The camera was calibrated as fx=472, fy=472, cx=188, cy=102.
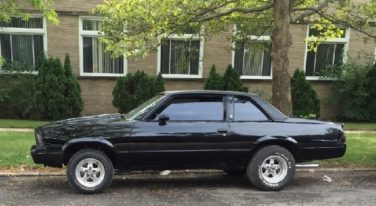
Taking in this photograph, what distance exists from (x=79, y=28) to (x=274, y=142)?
10524 mm

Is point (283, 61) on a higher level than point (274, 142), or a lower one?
higher

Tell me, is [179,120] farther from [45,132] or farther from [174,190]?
[45,132]

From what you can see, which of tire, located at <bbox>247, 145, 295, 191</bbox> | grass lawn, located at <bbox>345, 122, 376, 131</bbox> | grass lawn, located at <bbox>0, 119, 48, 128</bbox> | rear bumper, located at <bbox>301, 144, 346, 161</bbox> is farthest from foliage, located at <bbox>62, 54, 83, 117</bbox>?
rear bumper, located at <bbox>301, 144, 346, 161</bbox>

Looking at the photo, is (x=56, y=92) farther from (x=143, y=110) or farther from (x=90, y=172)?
(x=90, y=172)

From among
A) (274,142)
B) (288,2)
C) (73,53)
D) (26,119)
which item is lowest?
(26,119)

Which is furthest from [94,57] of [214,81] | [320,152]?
[320,152]

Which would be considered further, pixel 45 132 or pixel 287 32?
pixel 287 32

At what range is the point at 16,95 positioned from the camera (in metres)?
15.6

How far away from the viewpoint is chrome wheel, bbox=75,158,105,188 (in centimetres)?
690

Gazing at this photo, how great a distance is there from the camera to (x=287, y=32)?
9.81 metres

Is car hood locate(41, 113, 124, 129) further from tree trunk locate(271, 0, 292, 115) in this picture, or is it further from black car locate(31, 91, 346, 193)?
tree trunk locate(271, 0, 292, 115)

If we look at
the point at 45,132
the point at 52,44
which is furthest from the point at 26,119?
the point at 45,132

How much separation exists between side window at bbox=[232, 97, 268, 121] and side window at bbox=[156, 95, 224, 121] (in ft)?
0.80

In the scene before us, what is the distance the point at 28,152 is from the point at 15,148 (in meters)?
0.57
